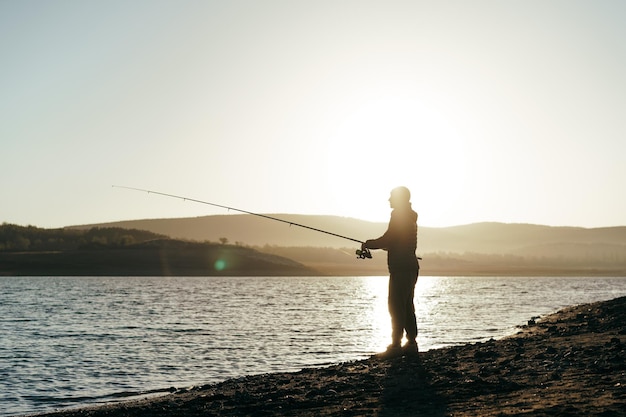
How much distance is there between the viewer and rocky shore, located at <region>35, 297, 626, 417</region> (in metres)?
7.71

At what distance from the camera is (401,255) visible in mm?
12812

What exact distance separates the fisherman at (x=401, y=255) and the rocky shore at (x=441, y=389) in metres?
0.91

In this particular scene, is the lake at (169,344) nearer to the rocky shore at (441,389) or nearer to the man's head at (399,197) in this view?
the rocky shore at (441,389)

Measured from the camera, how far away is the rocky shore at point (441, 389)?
771cm

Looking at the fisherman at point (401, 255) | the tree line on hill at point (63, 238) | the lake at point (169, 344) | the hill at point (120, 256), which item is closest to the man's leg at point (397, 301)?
the fisherman at point (401, 255)

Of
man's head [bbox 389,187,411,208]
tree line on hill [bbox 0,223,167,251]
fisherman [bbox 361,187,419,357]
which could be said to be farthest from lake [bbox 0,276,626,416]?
tree line on hill [bbox 0,223,167,251]

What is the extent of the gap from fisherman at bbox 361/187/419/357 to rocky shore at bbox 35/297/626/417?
91cm

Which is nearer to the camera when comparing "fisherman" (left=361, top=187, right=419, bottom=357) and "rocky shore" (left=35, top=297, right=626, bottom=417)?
"rocky shore" (left=35, top=297, right=626, bottom=417)

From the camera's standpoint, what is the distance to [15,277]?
114 m

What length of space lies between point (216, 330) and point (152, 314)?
10.0 m

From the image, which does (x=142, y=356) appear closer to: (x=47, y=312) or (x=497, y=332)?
(x=497, y=332)

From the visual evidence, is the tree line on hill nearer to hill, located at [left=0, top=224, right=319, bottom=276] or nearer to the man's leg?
hill, located at [left=0, top=224, right=319, bottom=276]

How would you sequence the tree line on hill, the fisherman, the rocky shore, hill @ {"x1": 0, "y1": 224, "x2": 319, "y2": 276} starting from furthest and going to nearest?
the tree line on hill, hill @ {"x1": 0, "y1": 224, "x2": 319, "y2": 276}, the fisherman, the rocky shore

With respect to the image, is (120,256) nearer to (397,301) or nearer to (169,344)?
(169,344)
